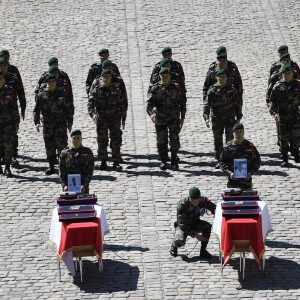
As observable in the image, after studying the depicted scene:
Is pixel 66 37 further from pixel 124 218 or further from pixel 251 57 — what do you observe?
pixel 124 218

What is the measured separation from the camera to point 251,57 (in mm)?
29078

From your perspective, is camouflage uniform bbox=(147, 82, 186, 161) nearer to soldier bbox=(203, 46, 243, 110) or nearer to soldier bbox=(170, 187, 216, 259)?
soldier bbox=(203, 46, 243, 110)

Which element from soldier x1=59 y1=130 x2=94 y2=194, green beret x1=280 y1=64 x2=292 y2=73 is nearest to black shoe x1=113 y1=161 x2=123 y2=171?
soldier x1=59 y1=130 x2=94 y2=194

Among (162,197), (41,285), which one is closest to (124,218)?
(162,197)

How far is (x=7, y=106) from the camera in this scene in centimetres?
2316

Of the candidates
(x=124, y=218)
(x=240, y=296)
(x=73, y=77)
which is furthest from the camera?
(x=73, y=77)

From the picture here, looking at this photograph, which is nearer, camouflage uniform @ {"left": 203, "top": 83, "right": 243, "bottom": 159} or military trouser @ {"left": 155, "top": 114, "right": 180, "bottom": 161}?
camouflage uniform @ {"left": 203, "top": 83, "right": 243, "bottom": 159}

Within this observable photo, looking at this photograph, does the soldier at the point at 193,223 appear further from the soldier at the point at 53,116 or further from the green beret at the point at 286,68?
the green beret at the point at 286,68

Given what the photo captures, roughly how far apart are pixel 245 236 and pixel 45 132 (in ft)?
19.2

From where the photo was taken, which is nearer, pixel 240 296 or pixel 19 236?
pixel 240 296

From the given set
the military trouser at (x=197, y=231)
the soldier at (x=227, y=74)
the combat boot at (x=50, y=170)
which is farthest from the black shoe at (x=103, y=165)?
the military trouser at (x=197, y=231)

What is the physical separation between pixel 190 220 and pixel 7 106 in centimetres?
522

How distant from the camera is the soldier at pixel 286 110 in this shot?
23406mm

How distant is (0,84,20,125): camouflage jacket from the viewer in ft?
75.9
